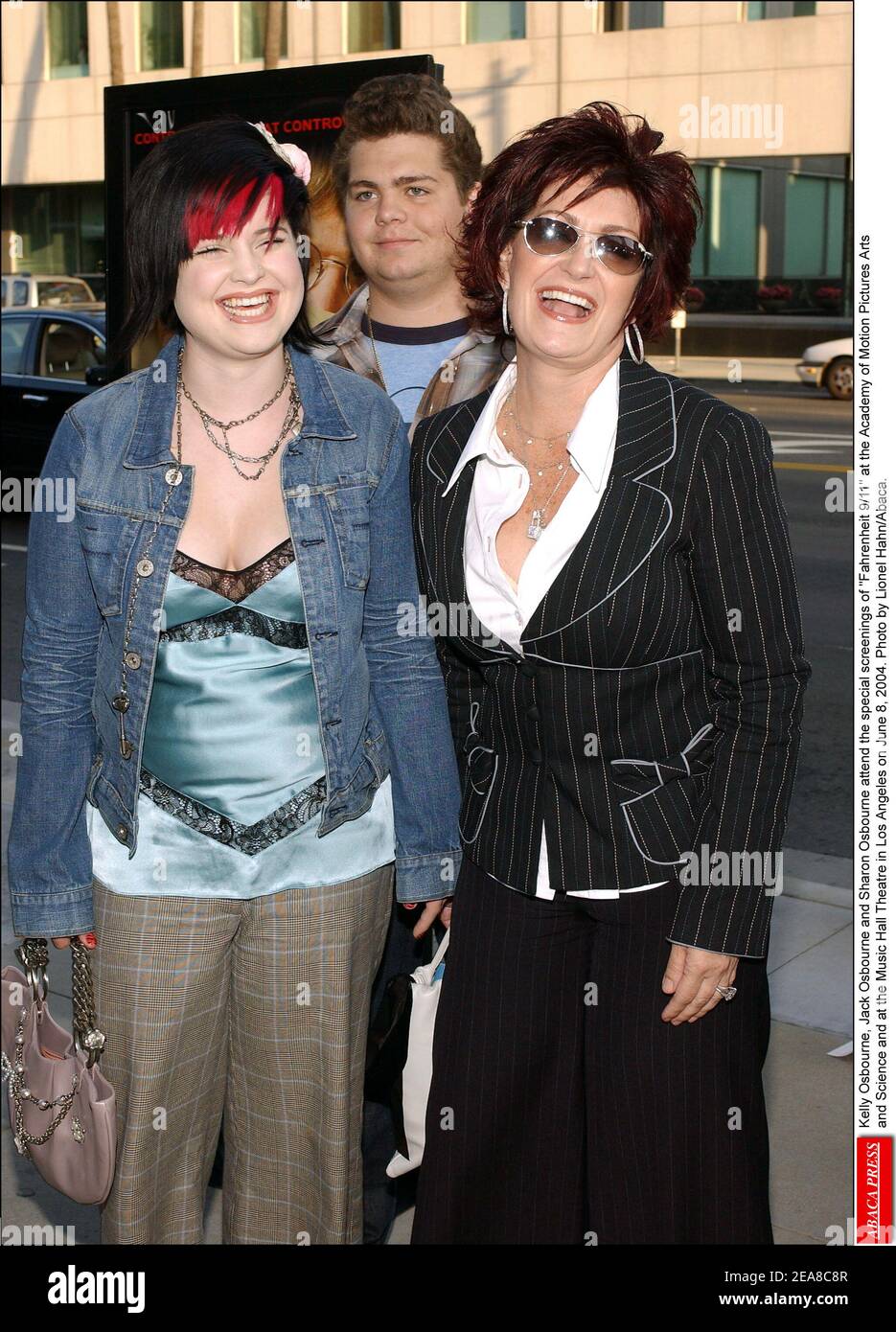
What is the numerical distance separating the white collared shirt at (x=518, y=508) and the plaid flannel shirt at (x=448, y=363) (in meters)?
0.70

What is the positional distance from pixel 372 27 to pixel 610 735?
31106 millimetres

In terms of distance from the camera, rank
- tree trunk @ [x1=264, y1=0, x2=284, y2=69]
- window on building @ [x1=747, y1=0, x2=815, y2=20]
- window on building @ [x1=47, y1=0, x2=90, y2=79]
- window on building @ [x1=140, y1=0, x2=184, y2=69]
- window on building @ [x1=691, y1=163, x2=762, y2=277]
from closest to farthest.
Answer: tree trunk @ [x1=264, y1=0, x2=284, y2=69]
window on building @ [x1=747, y1=0, x2=815, y2=20]
window on building @ [x1=691, y1=163, x2=762, y2=277]
window on building @ [x1=140, y1=0, x2=184, y2=69]
window on building @ [x1=47, y1=0, x2=90, y2=79]

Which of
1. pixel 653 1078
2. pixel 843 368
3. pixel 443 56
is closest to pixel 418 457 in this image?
pixel 653 1078

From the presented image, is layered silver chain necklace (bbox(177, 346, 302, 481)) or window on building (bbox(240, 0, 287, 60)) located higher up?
window on building (bbox(240, 0, 287, 60))

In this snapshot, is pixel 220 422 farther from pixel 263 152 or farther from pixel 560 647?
pixel 560 647

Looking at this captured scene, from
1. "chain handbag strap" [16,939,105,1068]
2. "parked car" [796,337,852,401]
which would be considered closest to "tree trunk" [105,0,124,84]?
"parked car" [796,337,852,401]

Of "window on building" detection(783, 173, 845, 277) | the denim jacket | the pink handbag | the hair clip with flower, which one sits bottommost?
the pink handbag

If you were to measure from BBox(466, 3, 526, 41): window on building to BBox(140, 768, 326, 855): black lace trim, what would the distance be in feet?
98.8

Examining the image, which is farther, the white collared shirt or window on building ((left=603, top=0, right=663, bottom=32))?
window on building ((left=603, top=0, right=663, bottom=32))

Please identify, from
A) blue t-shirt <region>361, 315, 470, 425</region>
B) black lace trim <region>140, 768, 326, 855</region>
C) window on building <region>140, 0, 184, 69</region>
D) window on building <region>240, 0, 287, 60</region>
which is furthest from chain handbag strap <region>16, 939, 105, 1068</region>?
window on building <region>140, 0, 184, 69</region>

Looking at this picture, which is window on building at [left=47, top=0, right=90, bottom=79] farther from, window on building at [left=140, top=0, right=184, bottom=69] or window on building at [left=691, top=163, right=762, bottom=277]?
window on building at [left=691, top=163, right=762, bottom=277]

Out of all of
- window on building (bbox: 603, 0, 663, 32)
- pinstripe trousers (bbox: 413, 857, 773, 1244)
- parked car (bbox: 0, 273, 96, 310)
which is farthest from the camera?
window on building (bbox: 603, 0, 663, 32)

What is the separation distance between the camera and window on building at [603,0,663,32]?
29.5 m

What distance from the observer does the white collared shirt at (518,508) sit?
2572mm
